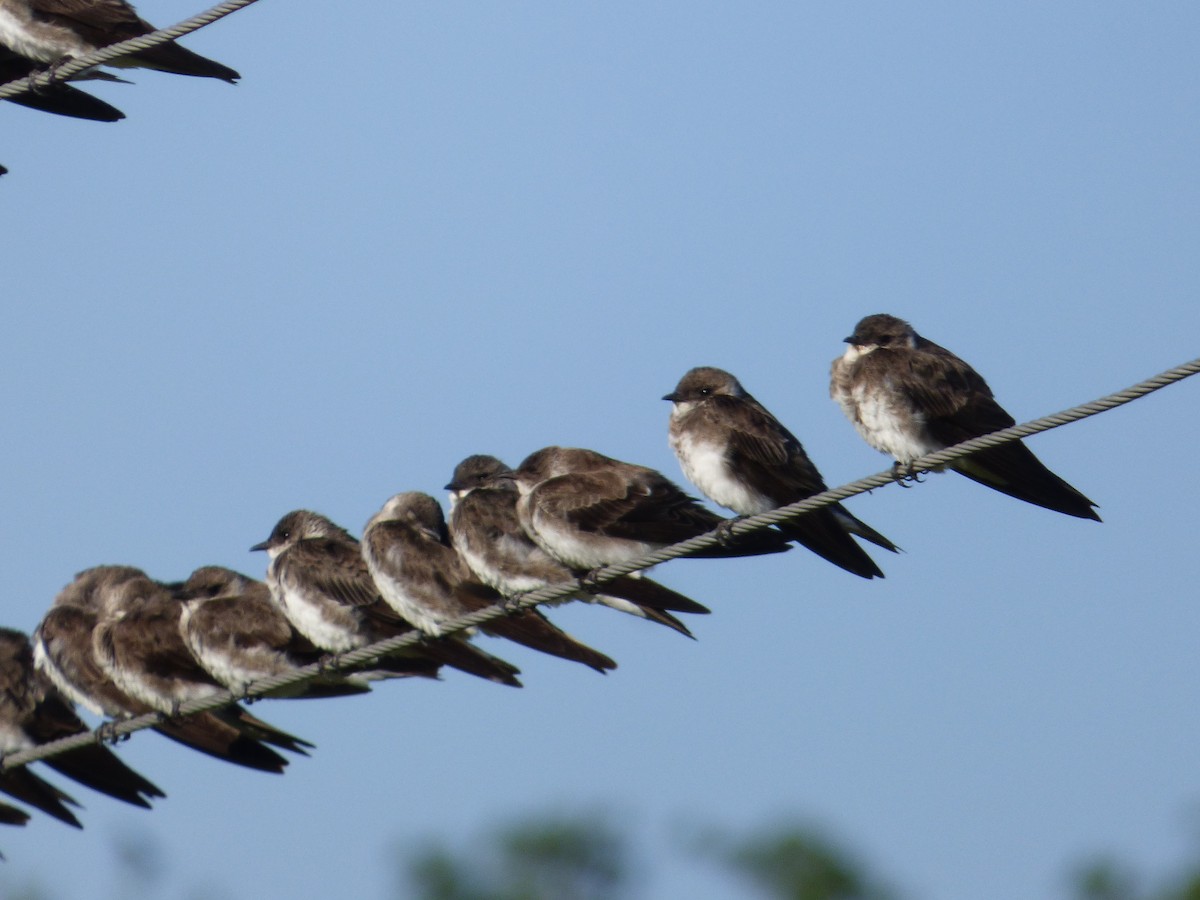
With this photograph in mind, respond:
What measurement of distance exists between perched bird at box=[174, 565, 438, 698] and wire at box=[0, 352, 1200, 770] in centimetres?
32

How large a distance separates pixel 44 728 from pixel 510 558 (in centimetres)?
320

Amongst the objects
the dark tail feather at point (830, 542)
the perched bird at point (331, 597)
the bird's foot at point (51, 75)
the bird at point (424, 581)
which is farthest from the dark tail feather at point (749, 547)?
the bird's foot at point (51, 75)

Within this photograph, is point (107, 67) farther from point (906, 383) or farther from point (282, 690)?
point (906, 383)

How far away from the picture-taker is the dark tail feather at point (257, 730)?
11867 millimetres

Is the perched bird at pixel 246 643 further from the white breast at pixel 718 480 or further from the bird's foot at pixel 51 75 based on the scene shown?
the bird's foot at pixel 51 75

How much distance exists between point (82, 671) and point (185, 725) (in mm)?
1072

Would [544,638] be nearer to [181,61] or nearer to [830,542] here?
[830,542]

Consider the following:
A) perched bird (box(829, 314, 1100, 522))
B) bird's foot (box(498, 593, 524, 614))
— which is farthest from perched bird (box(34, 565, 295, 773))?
perched bird (box(829, 314, 1100, 522))

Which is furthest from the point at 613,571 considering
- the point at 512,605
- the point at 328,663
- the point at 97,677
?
the point at 97,677

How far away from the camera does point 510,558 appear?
39.6ft

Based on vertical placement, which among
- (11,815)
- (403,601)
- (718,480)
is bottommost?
(11,815)

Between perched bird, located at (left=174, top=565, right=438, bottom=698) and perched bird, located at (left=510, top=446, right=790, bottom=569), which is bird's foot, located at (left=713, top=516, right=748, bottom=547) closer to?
perched bird, located at (left=510, top=446, right=790, bottom=569)

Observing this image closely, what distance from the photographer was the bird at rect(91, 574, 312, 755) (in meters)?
12.1

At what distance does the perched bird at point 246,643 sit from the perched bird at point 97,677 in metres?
0.31
